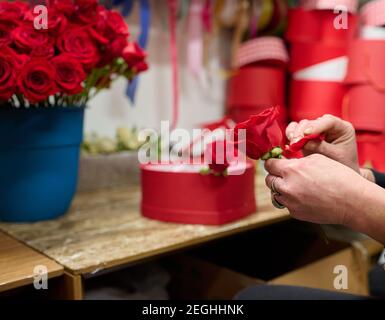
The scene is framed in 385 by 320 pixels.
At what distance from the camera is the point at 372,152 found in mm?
1354

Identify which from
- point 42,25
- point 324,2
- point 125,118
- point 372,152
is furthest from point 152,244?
point 324,2

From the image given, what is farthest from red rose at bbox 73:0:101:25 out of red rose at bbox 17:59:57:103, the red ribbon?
the red ribbon

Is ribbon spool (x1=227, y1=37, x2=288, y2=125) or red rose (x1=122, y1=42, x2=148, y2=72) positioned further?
ribbon spool (x1=227, y1=37, x2=288, y2=125)

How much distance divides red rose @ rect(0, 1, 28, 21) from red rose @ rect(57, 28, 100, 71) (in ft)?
0.26

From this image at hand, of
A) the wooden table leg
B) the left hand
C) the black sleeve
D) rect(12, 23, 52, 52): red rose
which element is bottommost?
the wooden table leg

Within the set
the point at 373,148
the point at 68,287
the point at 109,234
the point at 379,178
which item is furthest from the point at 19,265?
the point at 373,148

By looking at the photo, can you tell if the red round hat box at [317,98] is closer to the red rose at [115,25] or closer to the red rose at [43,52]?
the red rose at [115,25]

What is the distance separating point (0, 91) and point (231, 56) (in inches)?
42.0

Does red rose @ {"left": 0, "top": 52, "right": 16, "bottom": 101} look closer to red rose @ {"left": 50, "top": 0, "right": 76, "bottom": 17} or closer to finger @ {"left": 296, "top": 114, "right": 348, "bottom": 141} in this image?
red rose @ {"left": 50, "top": 0, "right": 76, "bottom": 17}

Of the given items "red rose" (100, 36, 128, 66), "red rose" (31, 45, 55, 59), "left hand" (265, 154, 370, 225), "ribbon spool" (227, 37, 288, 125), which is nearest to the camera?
"left hand" (265, 154, 370, 225)

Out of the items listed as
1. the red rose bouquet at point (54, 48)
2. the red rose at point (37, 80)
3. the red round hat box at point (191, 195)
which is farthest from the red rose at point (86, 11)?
the red round hat box at point (191, 195)

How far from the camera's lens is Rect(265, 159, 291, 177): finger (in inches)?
25.3

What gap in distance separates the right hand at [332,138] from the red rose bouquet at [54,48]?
0.41m
